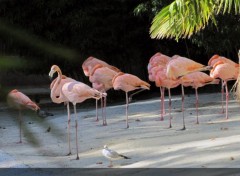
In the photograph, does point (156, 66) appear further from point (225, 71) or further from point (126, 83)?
point (225, 71)

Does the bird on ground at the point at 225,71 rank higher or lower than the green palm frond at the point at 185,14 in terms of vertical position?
lower

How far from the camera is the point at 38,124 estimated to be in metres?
0.66

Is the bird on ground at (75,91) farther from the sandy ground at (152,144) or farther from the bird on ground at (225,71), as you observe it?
the bird on ground at (225,71)

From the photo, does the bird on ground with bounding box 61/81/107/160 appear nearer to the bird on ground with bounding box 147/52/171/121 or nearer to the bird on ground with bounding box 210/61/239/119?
the bird on ground with bounding box 147/52/171/121

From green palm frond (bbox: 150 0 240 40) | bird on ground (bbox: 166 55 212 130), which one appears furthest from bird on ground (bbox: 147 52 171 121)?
green palm frond (bbox: 150 0 240 40)

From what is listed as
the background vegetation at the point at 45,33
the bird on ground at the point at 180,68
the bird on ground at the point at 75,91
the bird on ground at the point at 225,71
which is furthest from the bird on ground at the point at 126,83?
the background vegetation at the point at 45,33

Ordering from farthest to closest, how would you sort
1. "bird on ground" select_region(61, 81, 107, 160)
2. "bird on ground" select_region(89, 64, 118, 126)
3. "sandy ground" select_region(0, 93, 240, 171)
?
"bird on ground" select_region(89, 64, 118, 126), "bird on ground" select_region(61, 81, 107, 160), "sandy ground" select_region(0, 93, 240, 171)

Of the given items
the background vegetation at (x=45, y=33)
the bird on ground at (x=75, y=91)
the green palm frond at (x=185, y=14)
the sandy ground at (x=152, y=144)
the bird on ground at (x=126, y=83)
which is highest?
the green palm frond at (x=185, y=14)

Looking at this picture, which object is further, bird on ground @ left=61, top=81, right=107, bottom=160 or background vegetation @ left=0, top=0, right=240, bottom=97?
bird on ground @ left=61, top=81, right=107, bottom=160

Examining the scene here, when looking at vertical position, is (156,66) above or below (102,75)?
above

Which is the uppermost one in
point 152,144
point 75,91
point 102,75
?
point 102,75

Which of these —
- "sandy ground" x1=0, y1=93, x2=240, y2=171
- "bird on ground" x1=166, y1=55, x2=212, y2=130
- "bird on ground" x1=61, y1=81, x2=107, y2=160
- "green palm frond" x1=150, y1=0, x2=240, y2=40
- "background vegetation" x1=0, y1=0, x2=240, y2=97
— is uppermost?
"green palm frond" x1=150, y1=0, x2=240, y2=40

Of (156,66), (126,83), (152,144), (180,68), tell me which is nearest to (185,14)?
(152,144)

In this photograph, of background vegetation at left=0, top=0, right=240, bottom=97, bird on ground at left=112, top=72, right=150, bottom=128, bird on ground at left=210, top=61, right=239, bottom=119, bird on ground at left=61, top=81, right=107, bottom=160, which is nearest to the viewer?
background vegetation at left=0, top=0, right=240, bottom=97
